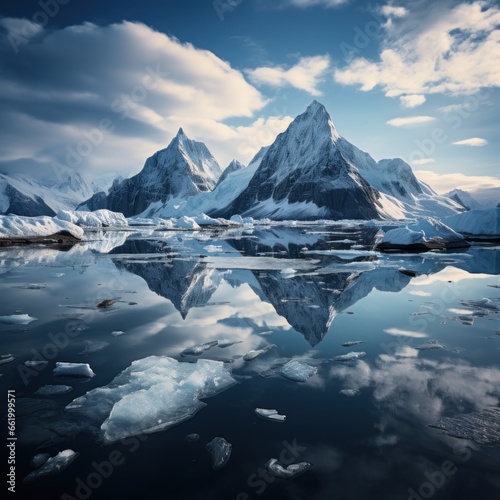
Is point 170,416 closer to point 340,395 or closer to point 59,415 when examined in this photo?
point 59,415

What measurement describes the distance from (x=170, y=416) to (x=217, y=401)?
0.79 meters

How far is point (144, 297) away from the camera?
13.4 meters

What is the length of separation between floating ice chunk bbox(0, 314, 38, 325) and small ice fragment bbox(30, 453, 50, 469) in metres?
6.53

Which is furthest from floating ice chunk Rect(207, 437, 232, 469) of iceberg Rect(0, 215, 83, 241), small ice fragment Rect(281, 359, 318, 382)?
iceberg Rect(0, 215, 83, 241)

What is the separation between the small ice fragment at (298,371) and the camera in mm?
6615

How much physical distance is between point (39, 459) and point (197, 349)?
3933 mm

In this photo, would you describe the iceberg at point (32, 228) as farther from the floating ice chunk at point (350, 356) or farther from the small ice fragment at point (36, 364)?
the floating ice chunk at point (350, 356)

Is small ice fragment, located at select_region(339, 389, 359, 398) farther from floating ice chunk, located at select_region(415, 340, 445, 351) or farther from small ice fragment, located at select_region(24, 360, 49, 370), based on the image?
small ice fragment, located at select_region(24, 360, 49, 370)

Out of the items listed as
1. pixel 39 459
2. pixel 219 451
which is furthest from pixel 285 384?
pixel 39 459

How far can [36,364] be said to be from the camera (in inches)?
284

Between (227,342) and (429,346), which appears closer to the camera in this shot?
(429,346)

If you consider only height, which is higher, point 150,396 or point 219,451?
point 150,396

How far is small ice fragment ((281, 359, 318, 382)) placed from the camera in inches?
260

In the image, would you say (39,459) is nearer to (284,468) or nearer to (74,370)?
(74,370)
